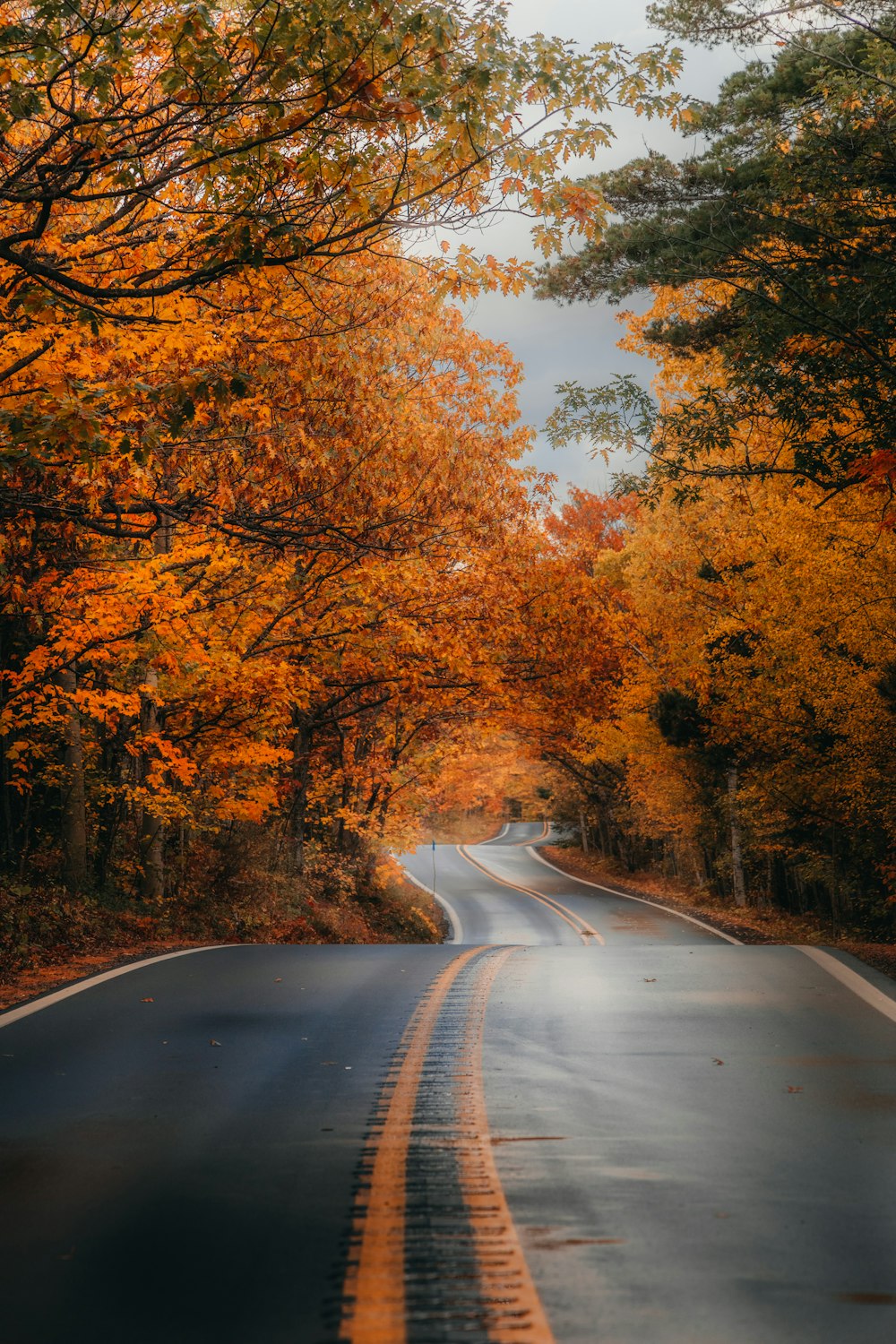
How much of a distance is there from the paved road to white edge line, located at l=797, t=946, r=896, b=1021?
78 millimetres

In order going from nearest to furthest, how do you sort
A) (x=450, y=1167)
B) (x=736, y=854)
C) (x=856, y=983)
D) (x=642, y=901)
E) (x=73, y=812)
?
1. (x=450, y=1167)
2. (x=856, y=983)
3. (x=73, y=812)
4. (x=736, y=854)
5. (x=642, y=901)

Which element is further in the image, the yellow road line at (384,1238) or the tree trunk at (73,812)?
the tree trunk at (73,812)

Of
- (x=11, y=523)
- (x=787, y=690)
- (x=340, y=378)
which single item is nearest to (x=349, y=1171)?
(x=11, y=523)

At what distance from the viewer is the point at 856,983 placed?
916cm

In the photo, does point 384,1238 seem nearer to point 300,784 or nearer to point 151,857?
point 151,857

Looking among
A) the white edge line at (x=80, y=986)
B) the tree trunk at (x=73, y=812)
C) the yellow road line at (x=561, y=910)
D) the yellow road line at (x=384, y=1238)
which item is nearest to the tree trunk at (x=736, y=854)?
the yellow road line at (x=561, y=910)

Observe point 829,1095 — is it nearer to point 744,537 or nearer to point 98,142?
point 98,142

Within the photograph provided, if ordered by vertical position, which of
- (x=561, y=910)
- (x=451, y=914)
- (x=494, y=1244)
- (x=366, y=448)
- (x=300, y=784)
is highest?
(x=366, y=448)

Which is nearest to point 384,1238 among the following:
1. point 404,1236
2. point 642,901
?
point 404,1236

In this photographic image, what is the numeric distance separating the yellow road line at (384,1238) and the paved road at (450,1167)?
0.04 feet

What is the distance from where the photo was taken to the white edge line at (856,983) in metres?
8.04

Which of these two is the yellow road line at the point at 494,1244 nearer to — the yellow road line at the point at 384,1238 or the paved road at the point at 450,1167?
the paved road at the point at 450,1167

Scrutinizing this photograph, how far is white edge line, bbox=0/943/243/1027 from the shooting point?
26.0ft

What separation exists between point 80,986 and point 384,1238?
6347mm
